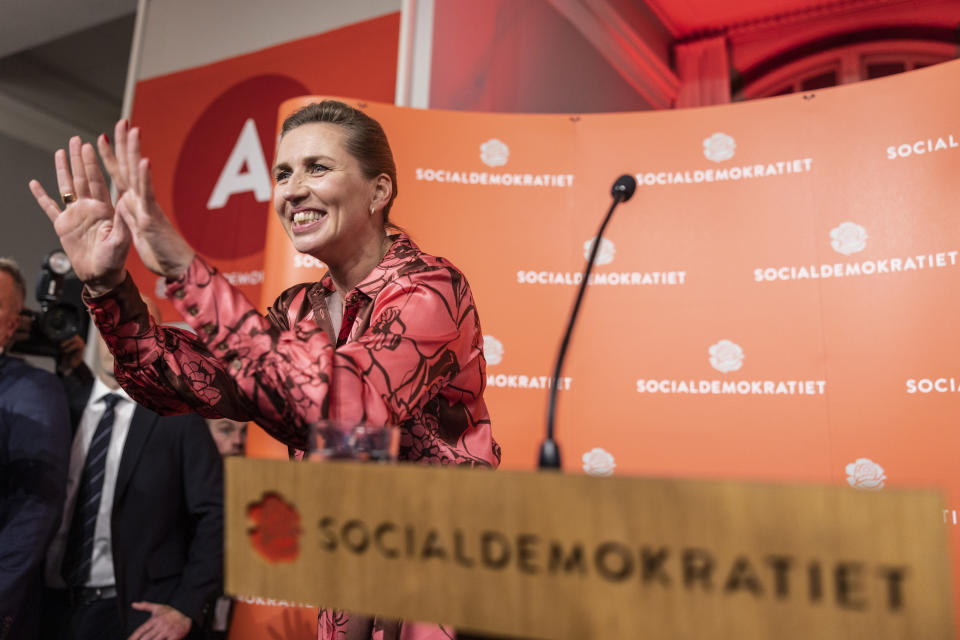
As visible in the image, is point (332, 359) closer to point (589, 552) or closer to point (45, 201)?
point (589, 552)

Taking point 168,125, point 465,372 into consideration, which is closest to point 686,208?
point 465,372

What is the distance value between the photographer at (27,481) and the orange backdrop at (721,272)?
0.73 m

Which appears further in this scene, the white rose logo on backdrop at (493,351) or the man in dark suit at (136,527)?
the white rose logo on backdrop at (493,351)

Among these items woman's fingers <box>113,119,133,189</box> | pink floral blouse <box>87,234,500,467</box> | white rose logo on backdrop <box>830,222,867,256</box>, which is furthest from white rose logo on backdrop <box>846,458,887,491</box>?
woman's fingers <box>113,119,133,189</box>

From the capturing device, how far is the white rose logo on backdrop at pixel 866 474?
2.09 metres

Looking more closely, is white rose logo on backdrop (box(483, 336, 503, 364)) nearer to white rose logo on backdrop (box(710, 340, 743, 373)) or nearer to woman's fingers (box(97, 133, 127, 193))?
white rose logo on backdrop (box(710, 340, 743, 373))

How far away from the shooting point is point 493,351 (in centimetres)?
244

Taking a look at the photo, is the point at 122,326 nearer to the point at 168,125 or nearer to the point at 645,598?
the point at 645,598

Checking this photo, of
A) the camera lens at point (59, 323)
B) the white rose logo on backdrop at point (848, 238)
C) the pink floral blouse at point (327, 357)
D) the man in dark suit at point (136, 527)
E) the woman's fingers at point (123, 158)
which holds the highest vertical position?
the white rose logo on backdrop at point (848, 238)

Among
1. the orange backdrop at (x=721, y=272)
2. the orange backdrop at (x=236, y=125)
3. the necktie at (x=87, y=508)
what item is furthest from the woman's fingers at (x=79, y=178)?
the orange backdrop at (x=236, y=125)

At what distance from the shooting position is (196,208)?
3629mm

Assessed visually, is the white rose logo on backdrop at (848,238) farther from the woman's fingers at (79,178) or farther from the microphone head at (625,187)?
the woman's fingers at (79,178)

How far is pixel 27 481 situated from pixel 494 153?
1.71 metres

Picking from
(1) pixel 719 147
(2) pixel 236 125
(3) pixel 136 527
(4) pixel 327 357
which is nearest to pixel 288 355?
(4) pixel 327 357
